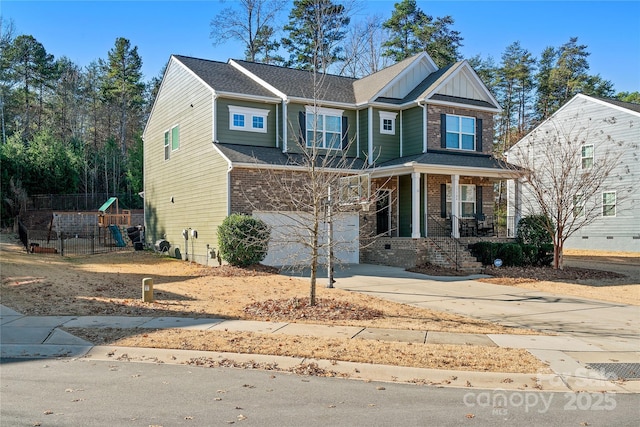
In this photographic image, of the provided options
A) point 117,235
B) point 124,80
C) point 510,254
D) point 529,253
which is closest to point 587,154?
point 529,253

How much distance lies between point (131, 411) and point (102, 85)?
5166 centimetres

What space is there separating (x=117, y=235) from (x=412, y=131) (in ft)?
60.2

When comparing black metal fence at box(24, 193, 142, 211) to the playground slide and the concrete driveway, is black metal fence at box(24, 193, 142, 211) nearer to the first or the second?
the playground slide

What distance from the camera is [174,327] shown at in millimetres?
9133

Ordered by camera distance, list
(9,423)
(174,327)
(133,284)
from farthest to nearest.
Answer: (133,284)
(174,327)
(9,423)

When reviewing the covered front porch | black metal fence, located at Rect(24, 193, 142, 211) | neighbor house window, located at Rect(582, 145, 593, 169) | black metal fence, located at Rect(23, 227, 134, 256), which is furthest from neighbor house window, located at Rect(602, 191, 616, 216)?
black metal fence, located at Rect(24, 193, 142, 211)

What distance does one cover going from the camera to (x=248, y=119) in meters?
21.5

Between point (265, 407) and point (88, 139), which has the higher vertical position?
point (88, 139)

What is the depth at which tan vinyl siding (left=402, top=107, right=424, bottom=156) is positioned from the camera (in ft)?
75.5

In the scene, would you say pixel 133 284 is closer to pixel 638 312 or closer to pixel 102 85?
pixel 638 312

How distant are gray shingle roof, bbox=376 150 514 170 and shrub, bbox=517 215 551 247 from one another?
2413 millimetres

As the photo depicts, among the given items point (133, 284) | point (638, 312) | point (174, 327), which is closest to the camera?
point (174, 327)

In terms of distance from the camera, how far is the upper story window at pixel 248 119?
69.6ft

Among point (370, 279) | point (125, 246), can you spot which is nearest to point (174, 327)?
point (370, 279)
